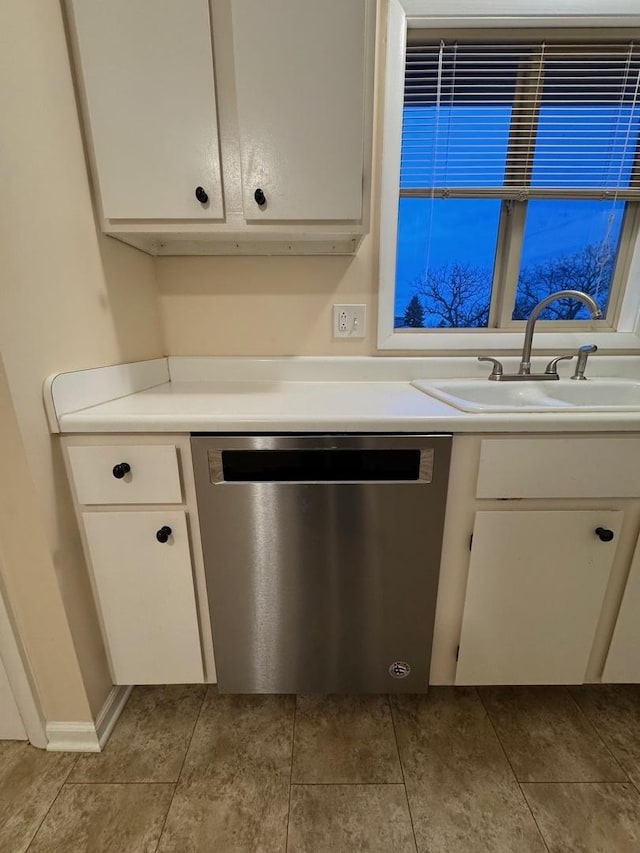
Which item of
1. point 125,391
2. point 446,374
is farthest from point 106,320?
point 446,374

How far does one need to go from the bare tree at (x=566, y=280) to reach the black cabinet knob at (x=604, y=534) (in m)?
0.96

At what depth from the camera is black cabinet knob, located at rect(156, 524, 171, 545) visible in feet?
2.98

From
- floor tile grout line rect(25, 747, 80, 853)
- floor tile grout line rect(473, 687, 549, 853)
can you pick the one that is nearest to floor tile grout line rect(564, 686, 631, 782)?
floor tile grout line rect(473, 687, 549, 853)

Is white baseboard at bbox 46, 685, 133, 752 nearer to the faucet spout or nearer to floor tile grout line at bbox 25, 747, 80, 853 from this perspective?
floor tile grout line at bbox 25, 747, 80, 853

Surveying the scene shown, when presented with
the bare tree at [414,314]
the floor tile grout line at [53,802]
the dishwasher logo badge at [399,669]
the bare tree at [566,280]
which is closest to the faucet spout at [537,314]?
the bare tree at [566,280]

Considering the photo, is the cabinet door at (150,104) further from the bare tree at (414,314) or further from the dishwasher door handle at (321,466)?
the bare tree at (414,314)

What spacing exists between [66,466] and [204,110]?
3.29 feet

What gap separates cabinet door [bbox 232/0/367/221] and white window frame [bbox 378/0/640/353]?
0.38 metres

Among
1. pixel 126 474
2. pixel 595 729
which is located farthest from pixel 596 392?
pixel 126 474

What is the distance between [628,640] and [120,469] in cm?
151

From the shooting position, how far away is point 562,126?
1288 mm

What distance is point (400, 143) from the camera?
4.08ft

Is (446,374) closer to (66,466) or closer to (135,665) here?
(66,466)

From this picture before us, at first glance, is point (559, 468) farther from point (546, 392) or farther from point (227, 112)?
point (227, 112)
